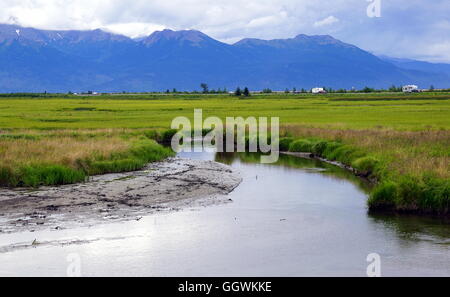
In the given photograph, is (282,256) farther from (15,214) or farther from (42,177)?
(42,177)

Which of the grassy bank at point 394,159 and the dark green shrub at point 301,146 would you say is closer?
the grassy bank at point 394,159

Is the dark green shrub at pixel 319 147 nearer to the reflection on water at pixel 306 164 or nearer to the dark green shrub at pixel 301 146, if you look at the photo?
the dark green shrub at pixel 301 146

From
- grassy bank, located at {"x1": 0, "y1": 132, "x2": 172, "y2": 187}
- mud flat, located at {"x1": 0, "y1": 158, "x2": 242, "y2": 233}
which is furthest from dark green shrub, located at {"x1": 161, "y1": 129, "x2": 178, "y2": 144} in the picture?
mud flat, located at {"x1": 0, "y1": 158, "x2": 242, "y2": 233}

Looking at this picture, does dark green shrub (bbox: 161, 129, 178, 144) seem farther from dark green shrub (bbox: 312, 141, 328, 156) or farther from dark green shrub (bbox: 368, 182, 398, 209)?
dark green shrub (bbox: 368, 182, 398, 209)

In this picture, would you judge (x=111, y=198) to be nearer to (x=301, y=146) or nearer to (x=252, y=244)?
(x=252, y=244)

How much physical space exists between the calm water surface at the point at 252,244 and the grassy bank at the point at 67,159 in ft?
26.2

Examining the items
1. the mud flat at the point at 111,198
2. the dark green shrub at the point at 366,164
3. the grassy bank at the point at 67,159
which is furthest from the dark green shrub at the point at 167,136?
the dark green shrub at the point at 366,164

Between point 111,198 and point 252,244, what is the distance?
8945 millimetres

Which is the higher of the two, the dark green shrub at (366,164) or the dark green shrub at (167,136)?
the dark green shrub at (167,136)

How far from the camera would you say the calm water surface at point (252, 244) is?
1670 cm

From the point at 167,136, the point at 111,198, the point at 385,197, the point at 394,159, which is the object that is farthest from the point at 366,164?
the point at 167,136

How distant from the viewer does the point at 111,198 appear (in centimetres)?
2605
